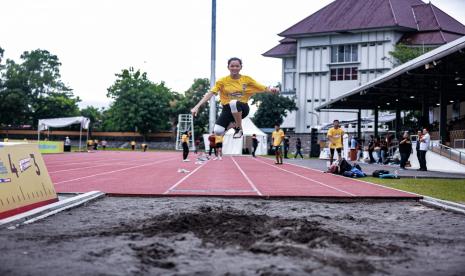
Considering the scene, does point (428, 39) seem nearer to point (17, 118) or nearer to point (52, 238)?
point (17, 118)

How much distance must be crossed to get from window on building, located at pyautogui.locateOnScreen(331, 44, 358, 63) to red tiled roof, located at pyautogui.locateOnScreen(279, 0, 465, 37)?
98.1 inches

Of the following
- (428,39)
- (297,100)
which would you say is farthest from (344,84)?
(428,39)

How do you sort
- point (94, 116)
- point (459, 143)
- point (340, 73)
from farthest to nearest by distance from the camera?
point (94, 116) → point (340, 73) → point (459, 143)

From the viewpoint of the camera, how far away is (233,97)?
28.9 feet

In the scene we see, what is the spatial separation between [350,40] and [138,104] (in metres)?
28.2

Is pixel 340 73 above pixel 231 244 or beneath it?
above

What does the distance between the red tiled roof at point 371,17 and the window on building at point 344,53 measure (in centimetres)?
249

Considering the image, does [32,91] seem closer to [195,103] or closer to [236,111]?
[195,103]

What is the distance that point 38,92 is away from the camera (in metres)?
72.9

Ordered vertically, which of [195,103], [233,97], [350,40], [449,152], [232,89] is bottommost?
[449,152]

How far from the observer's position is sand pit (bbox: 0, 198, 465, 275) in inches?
139

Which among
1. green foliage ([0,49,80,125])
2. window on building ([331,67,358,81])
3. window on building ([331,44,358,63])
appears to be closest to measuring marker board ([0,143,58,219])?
window on building ([331,67,358,81])

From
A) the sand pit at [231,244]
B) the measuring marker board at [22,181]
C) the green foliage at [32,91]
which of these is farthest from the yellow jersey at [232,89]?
the green foliage at [32,91]

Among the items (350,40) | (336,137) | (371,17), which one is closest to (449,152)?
(336,137)
